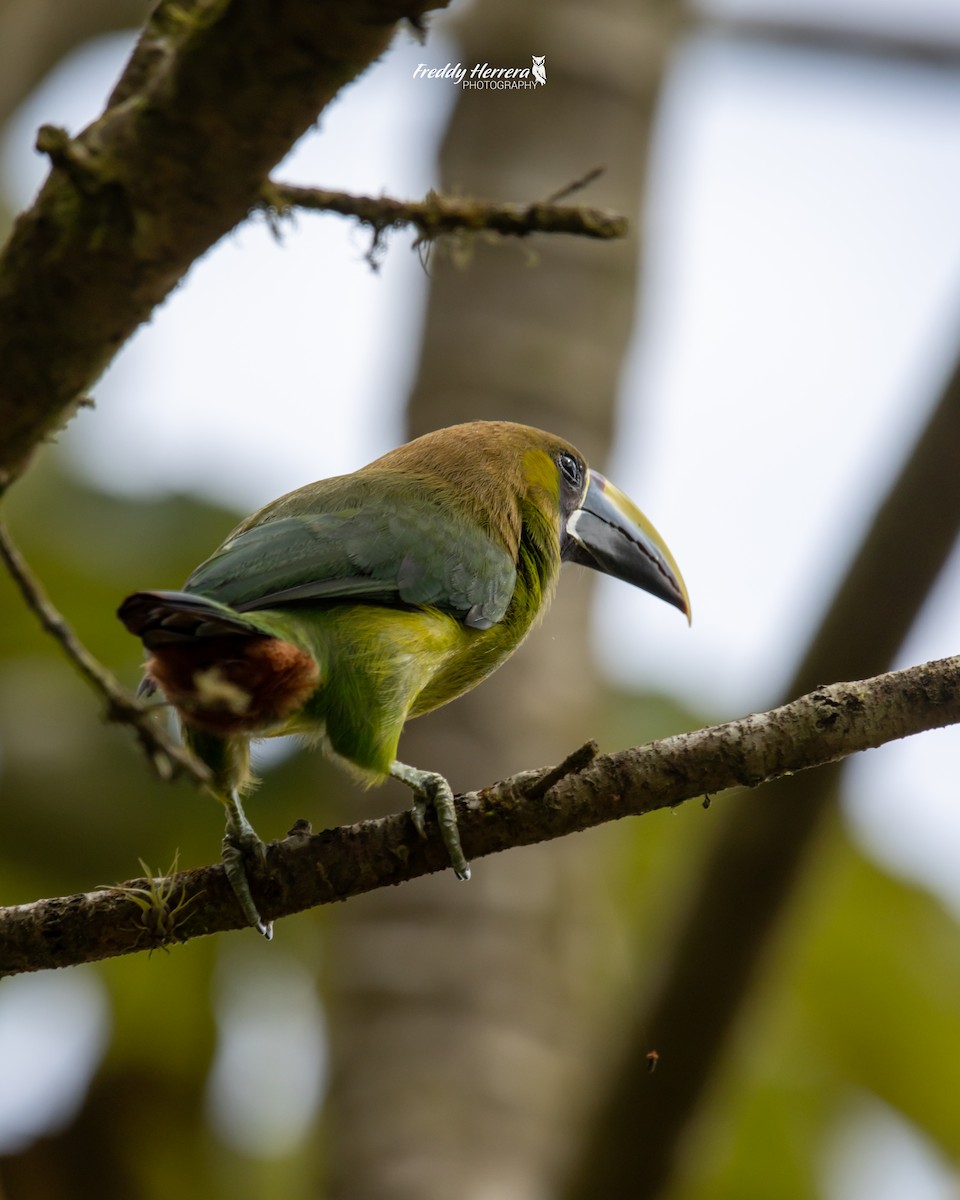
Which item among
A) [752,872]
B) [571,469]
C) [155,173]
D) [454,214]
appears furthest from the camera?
[571,469]

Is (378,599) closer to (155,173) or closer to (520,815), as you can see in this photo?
(520,815)

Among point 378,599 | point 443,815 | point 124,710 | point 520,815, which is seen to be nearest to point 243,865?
point 443,815

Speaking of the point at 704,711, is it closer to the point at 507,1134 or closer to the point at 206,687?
the point at 507,1134

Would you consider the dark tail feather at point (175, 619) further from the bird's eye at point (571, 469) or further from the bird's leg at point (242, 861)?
the bird's eye at point (571, 469)

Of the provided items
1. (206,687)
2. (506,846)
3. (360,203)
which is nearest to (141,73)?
(360,203)

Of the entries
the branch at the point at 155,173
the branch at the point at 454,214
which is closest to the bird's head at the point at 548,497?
the branch at the point at 454,214

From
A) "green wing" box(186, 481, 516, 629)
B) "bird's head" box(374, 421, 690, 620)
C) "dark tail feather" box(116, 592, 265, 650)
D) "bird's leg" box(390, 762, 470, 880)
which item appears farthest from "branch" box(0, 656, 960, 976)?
"bird's head" box(374, 421, 690, 620)

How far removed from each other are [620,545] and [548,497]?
0.72ft

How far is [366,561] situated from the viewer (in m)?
2.90

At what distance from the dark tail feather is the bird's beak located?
1.43 meters

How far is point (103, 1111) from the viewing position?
15.9 ft

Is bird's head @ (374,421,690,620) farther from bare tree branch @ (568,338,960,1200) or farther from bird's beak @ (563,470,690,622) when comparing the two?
bare tree branch @ (568,338,960,1200)

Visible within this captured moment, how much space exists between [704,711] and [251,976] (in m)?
2.11

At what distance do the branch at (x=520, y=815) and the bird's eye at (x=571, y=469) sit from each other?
1681 mm
